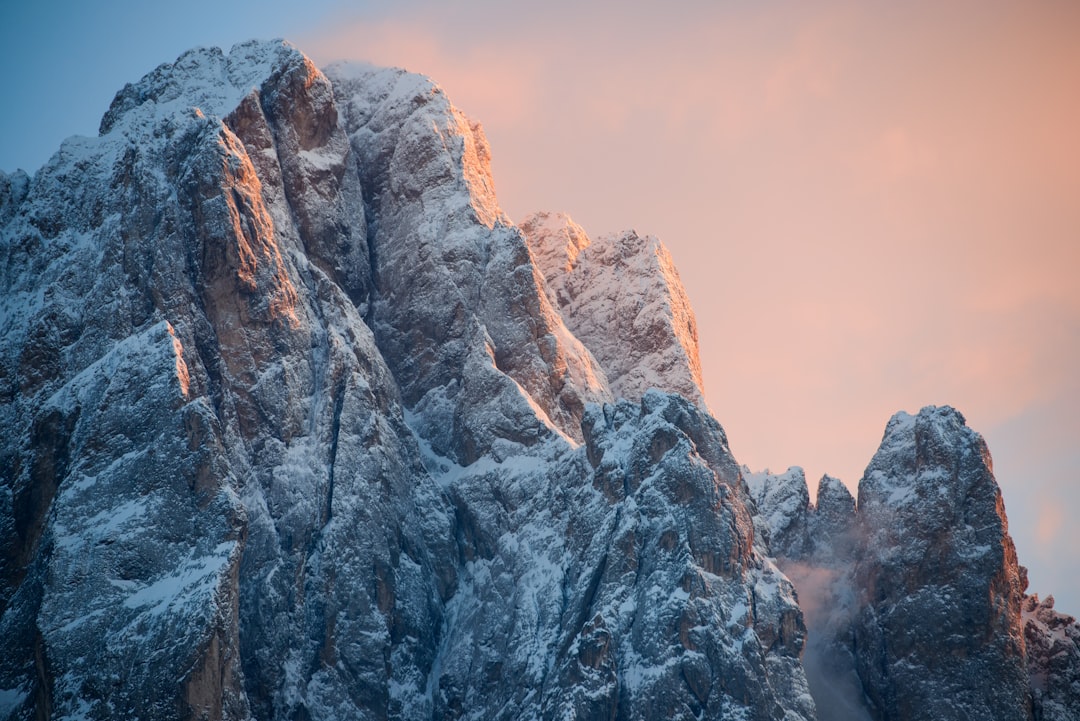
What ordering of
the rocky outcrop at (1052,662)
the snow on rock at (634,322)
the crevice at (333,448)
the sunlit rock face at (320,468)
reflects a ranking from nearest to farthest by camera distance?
the sunlit rock face at (320,468) → the crevice at (333,448) → the rocky outcrop at (1052,662) → the snow on rock at (634,322)

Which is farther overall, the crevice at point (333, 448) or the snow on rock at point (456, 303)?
the snow on rock at point (456, 303)

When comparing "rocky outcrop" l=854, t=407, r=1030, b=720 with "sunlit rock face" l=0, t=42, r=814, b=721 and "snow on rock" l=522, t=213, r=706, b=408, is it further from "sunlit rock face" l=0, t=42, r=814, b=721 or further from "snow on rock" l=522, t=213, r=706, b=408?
"snow on rock" l=522, t=213, r=706, b=408

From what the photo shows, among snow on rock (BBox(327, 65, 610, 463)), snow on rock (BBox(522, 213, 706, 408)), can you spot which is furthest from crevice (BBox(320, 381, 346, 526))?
snow on rock (BBox(522, 213, 706, 408))

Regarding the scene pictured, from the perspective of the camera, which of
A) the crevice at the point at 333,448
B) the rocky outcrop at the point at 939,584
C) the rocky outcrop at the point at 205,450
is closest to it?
the rocky outcrop at the point at 205,450

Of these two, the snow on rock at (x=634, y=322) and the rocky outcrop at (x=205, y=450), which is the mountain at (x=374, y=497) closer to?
the rocky outcrop at (x=205, y=450)

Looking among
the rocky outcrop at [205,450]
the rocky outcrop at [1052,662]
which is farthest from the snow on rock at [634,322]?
the rocky outcrop at [1052,662]

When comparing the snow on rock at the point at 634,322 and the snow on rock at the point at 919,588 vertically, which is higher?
the snow on rock at the point at 634,322

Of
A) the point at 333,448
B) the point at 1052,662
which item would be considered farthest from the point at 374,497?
the point at 1052,662
